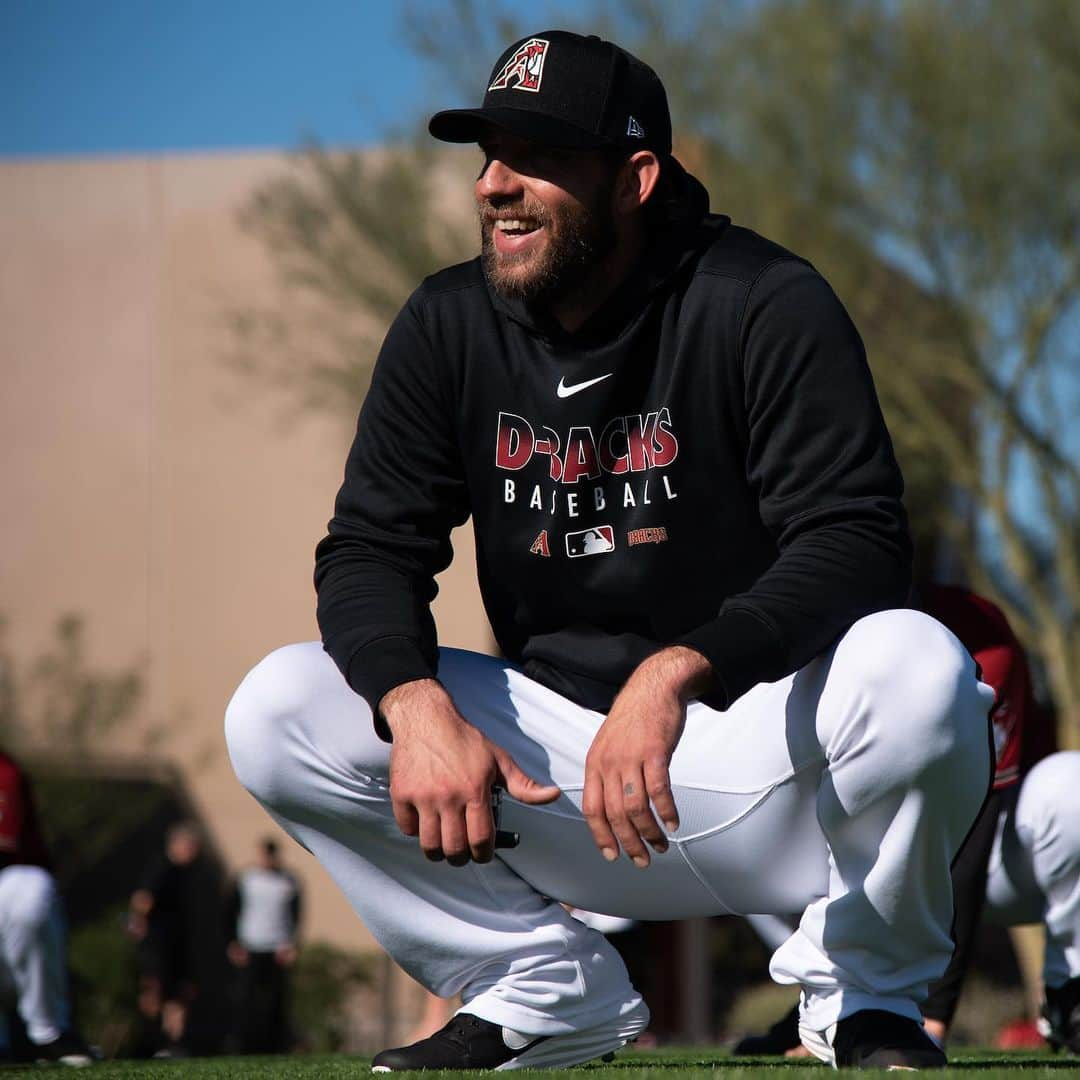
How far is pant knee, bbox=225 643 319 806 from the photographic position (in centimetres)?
329

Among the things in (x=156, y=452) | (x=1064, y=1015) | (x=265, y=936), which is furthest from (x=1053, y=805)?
(x=156, y=452)

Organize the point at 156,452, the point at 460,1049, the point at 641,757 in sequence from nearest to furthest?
the point at 641,757 → the point at 460,1049 → the point at 156,452

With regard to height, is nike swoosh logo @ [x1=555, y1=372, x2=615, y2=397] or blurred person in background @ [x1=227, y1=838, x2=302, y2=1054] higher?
nike swoosh logo @ [x1=555, y1=372, x2=615, y2=397]

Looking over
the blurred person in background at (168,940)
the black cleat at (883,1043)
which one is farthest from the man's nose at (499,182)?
the blurred person in background at (168,940)

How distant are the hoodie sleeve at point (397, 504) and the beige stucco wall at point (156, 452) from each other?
19698mm

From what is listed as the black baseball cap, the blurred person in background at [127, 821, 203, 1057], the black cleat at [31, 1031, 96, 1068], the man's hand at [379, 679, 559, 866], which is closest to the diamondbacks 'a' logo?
the black baseball cap

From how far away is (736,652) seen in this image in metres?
2.96

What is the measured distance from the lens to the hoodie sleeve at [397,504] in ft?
11.2

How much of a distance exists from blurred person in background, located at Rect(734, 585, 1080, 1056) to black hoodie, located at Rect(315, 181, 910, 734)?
1.78 meters

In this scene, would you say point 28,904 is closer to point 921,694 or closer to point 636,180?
point 636,180

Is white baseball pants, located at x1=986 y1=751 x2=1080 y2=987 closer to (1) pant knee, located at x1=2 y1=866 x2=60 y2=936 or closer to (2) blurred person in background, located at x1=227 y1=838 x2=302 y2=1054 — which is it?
(1) pant knee, located at x1=2 y1=866 x2=60 y2=936

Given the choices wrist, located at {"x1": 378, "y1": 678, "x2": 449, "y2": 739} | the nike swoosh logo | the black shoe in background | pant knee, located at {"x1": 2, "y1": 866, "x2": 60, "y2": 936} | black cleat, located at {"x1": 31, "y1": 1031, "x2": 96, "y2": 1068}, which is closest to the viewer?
wrist, located at {"x1": 378, "y1": 678, "x2": 449, "y2": 739}

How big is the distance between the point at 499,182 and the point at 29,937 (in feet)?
15.1

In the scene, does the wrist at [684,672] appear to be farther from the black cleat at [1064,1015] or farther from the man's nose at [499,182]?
the black cleat at [1064,1015]
